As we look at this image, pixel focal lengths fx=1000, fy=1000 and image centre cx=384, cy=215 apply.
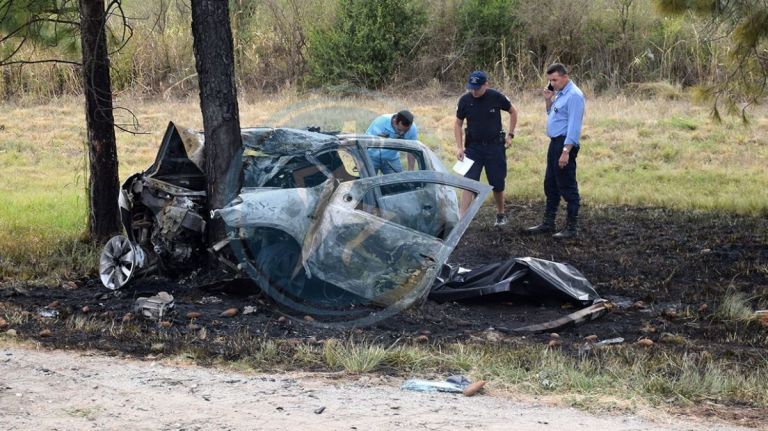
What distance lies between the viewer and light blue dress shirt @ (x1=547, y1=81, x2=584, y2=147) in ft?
36.2

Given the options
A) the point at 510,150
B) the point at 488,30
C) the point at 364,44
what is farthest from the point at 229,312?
the point at 488,30

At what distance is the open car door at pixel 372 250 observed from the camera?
788cm

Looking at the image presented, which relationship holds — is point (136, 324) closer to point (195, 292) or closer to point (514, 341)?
point (195, 292)

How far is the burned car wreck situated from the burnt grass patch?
286 mm

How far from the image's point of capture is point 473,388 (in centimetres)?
604

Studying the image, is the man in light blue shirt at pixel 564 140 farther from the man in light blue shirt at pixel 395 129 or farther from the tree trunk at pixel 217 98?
the tree trunk at pixel 217 98

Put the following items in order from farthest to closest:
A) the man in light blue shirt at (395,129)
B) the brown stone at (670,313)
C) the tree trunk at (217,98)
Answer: the man in light blue shirt at (395,129) < the tree trunk at (217,98) < the brown stone at (670,313)

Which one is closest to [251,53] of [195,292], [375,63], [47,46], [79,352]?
[375,63]

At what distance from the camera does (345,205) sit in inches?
314

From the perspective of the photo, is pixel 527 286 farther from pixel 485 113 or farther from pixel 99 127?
pixel 99 127

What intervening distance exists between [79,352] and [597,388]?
3535 millimetres

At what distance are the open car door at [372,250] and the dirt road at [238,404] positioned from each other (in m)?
1.61

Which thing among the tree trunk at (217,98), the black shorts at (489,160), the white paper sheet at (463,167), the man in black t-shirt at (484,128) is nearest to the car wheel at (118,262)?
the tree trunk at (217,98)

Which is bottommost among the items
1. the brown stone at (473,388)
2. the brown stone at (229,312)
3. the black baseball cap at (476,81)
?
the brown stone at (473,388)
